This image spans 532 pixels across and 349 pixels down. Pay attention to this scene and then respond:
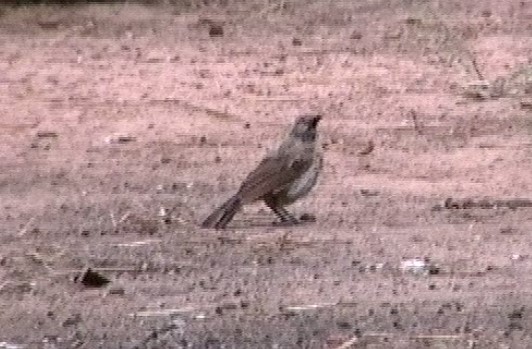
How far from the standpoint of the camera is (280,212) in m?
5.55

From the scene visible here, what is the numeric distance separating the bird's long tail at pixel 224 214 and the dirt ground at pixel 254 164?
0.07 metres

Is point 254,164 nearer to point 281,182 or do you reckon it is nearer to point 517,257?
point 281,182

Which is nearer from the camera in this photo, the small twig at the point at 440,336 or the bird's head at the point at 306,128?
the small twig at the point at 440,336

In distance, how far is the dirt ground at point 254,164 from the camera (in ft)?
15.4

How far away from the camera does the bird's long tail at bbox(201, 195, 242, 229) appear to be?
214 inches

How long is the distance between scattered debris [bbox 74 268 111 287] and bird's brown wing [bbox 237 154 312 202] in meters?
0.78

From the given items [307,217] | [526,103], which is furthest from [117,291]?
[526,103]

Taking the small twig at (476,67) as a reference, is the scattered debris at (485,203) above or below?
below

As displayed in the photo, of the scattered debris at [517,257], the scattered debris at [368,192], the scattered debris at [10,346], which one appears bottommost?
the scattered debris at [10,346]

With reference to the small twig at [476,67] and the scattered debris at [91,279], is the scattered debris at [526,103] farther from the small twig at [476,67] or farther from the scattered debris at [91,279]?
the scattered debris at [91,279]

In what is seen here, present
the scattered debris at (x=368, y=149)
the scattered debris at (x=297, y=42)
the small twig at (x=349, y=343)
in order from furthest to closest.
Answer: the scattered debris at (x=297, y=42)
the scattered debris at (x=368, y=149)
the small twig at (x=349, y=343)

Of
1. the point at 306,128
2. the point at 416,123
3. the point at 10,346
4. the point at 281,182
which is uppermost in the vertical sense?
the point at 306,128

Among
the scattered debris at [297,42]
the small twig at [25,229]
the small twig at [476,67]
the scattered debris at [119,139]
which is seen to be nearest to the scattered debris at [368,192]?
the scattered debris at [119,139]

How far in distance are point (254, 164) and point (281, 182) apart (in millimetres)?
722
